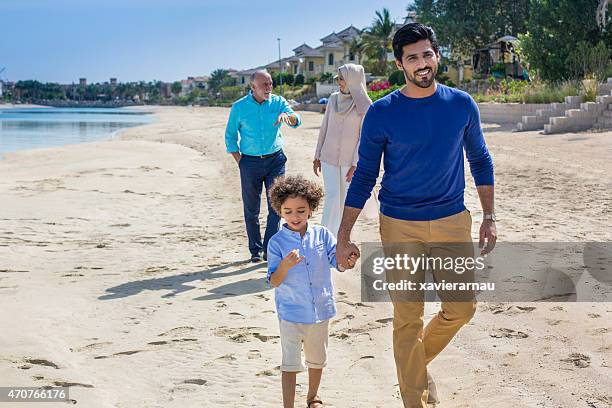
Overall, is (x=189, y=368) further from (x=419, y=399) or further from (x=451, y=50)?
(x=451, y=50)

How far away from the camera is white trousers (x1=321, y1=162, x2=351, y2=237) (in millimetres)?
6973

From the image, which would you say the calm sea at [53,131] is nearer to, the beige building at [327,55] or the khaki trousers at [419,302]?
the beige building at [327,55]

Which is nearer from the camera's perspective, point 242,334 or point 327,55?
point 242,334

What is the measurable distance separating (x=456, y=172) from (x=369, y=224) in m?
5.64

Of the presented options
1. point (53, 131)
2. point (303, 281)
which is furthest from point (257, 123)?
point (53, 131)

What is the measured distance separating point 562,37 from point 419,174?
2495cm

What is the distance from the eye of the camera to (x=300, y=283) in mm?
3781

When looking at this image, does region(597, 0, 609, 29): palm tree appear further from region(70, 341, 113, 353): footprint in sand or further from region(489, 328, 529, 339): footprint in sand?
region(70, 341, 113, 353): footprint in sand

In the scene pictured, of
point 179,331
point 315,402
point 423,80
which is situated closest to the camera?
point 423,80

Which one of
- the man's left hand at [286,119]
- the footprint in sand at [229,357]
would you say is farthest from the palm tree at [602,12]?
the footprint in sand at [229,357]

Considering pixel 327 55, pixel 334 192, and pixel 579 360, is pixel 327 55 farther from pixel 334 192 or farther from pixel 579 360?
pixel 579 360

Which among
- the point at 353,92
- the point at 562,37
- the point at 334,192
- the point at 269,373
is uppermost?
the point at 562,37

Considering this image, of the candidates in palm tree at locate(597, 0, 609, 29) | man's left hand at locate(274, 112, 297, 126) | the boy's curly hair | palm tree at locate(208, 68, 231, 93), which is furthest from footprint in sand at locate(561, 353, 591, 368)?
palm tree at locate(208, 68, 231, 93)

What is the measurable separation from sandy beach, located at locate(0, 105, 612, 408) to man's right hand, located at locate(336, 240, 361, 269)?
0.93m
